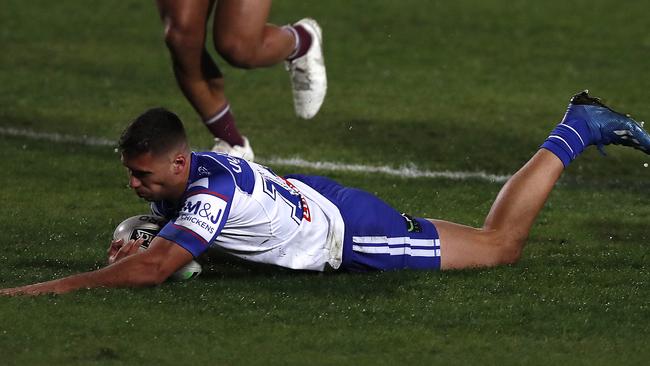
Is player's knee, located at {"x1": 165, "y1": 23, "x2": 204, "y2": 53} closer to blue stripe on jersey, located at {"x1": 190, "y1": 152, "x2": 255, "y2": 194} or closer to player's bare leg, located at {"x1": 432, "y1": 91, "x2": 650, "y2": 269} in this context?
blue stripe on jersey, located at {"x1": 190, "y1": 152, "x2": 255, "y2": 194}

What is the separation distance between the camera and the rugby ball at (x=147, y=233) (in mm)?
5773

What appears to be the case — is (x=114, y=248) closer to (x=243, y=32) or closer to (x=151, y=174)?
(x=151, y=174)

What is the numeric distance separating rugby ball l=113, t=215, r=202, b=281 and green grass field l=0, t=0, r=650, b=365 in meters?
0.10

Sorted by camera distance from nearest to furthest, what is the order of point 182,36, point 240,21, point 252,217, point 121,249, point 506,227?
point 252,217 < point 121,249 < point 506,227 < point 240,21 < point 182,36

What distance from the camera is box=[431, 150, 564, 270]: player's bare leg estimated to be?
20.0ft

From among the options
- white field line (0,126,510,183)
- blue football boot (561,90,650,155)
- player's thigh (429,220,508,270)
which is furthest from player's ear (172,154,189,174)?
white field line (0,126,510,183)

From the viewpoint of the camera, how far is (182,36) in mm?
7445

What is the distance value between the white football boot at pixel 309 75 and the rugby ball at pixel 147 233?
1.84 metres

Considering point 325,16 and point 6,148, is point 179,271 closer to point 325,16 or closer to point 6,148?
point 6,148

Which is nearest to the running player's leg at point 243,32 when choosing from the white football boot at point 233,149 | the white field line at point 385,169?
the white football boot at point 233,149

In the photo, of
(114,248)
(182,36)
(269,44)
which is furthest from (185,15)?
(114,248)

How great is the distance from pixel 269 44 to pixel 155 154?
196 centimetres

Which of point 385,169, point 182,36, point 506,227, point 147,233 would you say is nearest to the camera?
point 147,233

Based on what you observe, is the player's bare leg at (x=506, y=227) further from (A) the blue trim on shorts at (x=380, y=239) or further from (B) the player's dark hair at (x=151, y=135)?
(B) the player's dark hair at (x=151, y=135)
